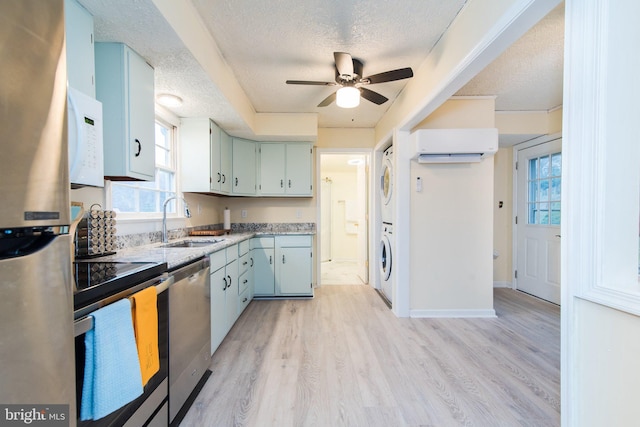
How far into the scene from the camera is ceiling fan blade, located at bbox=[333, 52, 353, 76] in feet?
6.40

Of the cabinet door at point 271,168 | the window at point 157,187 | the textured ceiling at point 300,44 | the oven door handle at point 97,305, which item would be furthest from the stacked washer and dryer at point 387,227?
the oven door handle at point 97,305

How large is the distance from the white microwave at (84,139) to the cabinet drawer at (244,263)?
177cm

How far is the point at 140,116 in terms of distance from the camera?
168 cm

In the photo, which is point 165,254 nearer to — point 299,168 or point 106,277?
point 106,277

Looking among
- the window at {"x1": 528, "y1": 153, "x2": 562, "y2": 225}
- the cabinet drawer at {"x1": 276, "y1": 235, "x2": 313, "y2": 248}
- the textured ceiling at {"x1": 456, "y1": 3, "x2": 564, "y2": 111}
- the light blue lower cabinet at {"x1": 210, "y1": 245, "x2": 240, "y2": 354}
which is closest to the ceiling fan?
the textured ceiling at {"x1": 456, "y1": 3, "x2": 564, "y2": 111}

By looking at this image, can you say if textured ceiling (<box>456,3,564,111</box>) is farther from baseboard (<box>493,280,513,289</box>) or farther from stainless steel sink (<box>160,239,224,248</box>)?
stainless steel sink (<box>160,239,224,248</box>)

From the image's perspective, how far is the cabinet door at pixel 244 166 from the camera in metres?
3.52

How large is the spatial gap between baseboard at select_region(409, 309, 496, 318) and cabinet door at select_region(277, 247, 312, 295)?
4.50ft

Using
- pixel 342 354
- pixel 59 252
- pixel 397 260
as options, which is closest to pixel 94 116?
pixel 59 252

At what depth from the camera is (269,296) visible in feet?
11.7

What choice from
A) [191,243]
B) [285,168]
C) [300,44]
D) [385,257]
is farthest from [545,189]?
[191,243]

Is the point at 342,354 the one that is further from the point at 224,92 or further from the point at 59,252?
the point at 224,92

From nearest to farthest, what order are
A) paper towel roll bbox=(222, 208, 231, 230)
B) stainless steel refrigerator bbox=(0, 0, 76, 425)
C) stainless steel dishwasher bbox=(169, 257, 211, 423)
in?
stainless steel refrigerator bbox=(0, 0, 76, 425)
stainless steel dishwasher bbox=(169, 257, 211, 423)
paper towel roll bbox=(222, 208, 231, 230)

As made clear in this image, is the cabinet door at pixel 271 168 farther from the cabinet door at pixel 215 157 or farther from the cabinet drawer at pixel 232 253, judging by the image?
the cabinet drawer at pixel 232 253
